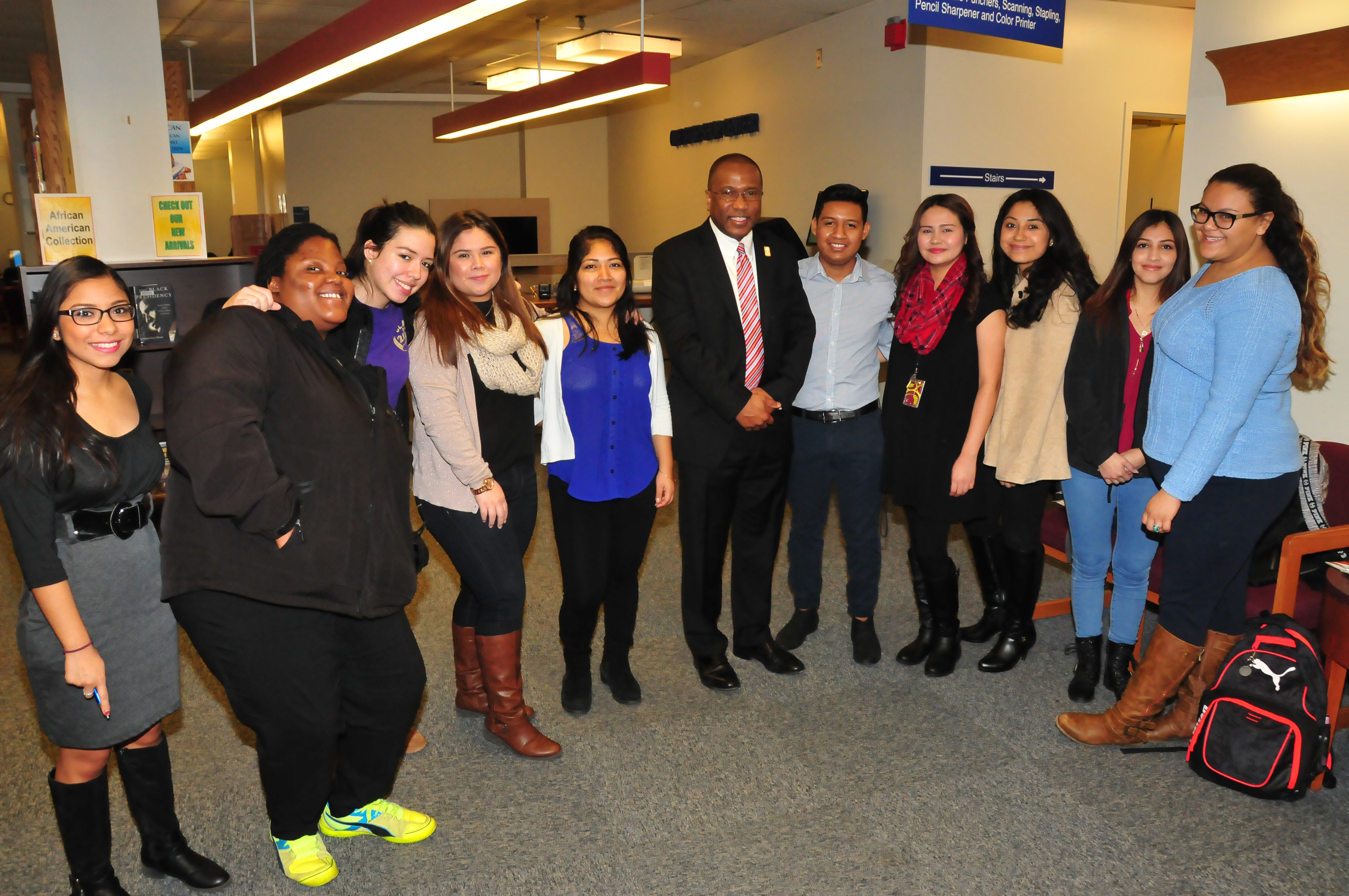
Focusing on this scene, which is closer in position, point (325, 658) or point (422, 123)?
point (325, 658)

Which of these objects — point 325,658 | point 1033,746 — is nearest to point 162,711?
point 325,658

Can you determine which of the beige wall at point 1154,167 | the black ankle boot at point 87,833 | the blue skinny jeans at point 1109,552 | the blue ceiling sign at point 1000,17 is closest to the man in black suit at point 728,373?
the blue skinny jeans at point 1109,552

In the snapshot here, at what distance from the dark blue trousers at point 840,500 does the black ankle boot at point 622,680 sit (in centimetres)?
79

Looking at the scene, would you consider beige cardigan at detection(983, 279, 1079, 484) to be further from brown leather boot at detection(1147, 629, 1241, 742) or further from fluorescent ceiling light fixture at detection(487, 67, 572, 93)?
fluorescent ceiling light fixture at detection(487, 67, 572, 93)

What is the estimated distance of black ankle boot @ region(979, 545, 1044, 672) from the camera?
10.8ft

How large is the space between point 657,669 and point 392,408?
1.63 metres

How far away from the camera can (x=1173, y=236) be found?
9.43 ft

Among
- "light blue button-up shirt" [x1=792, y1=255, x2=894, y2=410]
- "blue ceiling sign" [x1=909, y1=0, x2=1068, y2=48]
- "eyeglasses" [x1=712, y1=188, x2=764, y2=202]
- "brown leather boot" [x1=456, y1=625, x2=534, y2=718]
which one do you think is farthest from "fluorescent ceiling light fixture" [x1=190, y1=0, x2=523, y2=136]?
"brown leather boot" [x1=456, y1=625, x2=534, y2=718]

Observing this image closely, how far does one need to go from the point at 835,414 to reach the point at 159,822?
7.51ft

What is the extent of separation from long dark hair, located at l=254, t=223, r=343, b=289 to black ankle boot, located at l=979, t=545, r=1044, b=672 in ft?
8.26

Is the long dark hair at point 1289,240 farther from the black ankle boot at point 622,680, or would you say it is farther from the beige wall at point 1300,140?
the black ankle boot at point 622,680

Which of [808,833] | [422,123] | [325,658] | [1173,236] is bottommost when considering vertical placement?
[808,833]

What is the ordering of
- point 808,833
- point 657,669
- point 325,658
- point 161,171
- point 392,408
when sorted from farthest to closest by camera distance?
point 161,171
point 657,669
point 808,833
point 392,408
point 325,658

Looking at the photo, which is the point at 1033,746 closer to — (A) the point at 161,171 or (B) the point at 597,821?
(B) the point at 597,821
